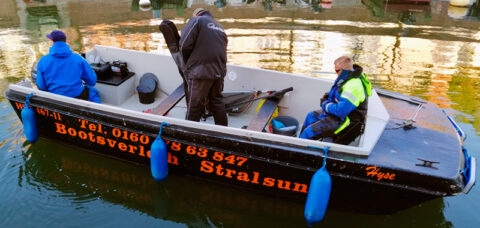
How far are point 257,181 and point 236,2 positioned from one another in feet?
53.2

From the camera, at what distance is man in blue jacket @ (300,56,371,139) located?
10.8ft

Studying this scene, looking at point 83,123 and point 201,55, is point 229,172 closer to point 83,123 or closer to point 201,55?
point 201,55

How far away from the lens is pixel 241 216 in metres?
3.80

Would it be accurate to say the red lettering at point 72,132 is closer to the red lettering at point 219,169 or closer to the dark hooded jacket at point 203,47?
the dark hooded jacket at point 203,47

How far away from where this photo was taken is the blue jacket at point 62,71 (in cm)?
419

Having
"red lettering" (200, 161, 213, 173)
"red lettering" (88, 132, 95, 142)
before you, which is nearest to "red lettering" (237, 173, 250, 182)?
"red lettering" (200, 161, 213, 173)

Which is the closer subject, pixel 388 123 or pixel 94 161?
pixel 388 123

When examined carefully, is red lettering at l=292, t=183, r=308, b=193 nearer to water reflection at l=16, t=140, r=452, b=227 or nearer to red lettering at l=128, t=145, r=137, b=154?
water reflection at l=16, t=140, r=452, b=227

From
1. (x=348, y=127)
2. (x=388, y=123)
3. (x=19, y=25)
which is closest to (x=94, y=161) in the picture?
(x=348, y=127)

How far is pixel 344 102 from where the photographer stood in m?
3.30

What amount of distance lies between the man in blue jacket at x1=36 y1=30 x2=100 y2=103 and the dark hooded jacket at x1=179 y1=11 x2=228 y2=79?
1562 millimetres

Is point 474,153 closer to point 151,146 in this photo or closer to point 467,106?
point 467,106

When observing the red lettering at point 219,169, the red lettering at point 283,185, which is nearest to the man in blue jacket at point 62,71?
the red lettering at point 219,169

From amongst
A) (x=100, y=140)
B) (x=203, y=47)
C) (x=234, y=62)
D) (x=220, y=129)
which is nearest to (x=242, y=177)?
(x=220, y=129)
